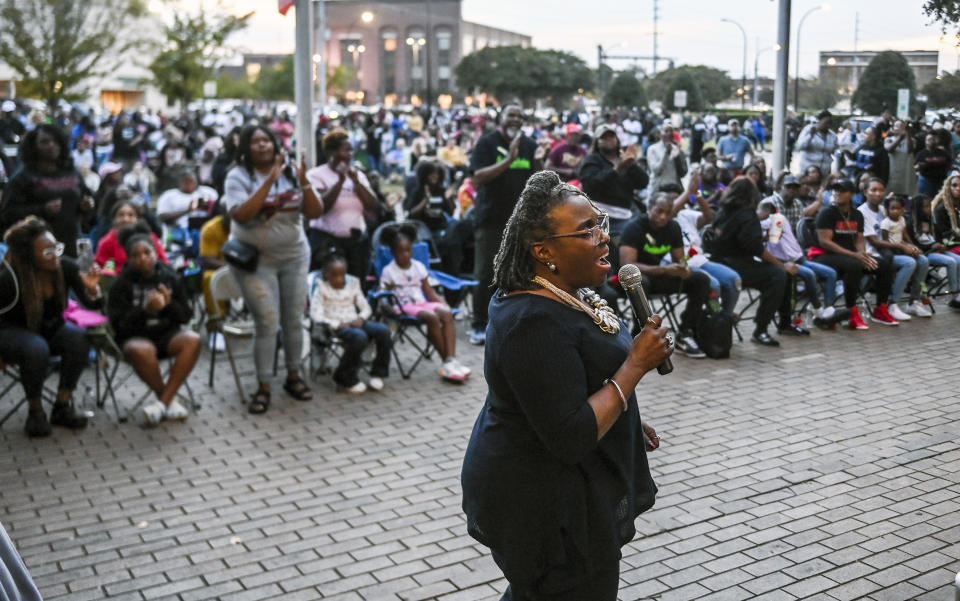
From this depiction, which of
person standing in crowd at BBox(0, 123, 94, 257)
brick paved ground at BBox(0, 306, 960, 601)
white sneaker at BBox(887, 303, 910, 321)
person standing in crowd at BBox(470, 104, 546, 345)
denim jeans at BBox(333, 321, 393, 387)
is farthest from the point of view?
white sneaker at BBox(887, 303, 910, 321)

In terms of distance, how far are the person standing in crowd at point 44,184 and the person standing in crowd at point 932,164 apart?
1020 cm

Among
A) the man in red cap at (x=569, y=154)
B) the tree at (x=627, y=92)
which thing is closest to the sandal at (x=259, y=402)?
the man in red cap at (x=569, y=154)

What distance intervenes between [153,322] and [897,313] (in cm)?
733

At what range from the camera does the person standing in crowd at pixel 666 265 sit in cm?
931

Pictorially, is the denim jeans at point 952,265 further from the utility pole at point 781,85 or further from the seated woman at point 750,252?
the utility pole at point 781,85

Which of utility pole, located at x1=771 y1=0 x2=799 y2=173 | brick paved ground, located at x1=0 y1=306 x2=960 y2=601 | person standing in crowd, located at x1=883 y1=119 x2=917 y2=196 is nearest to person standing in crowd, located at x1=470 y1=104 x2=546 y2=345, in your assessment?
brick paved ground, located at x1=0 y1=306 x2=960 y2=601

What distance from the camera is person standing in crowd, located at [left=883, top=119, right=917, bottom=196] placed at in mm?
14727

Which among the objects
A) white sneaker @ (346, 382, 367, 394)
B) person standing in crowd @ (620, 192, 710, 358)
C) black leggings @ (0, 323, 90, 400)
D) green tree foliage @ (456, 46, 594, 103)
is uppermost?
green tree foliage @ (456, 46, 594, 103)

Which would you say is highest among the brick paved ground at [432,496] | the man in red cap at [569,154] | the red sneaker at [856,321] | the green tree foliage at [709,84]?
the green tree foliage at [709,84]

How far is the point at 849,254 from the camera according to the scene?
415 inches

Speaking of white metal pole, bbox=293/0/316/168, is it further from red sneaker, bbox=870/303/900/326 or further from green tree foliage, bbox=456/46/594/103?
green tree foliage, bbox=456/46/594/103

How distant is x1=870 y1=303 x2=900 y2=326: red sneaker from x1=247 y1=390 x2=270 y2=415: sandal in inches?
Answer: 249

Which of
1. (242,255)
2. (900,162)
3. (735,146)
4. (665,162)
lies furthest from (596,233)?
(735,146)

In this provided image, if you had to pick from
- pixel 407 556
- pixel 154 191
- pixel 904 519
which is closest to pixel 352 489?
pixel 407 556
